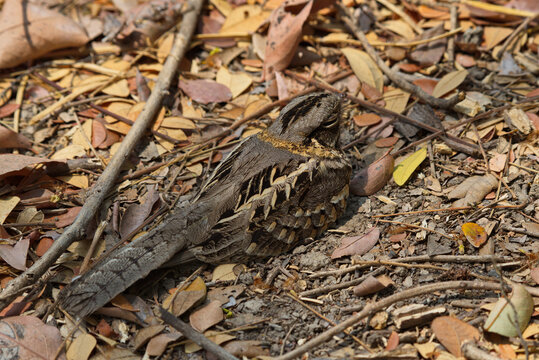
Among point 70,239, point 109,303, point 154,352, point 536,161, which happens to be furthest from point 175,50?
point 536,161

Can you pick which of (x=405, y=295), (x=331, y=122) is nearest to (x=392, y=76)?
(x=331, y=122)

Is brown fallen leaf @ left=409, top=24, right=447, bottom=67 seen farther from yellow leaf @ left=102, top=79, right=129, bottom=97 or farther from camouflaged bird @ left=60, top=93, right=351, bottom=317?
yellow leaf @ left=102, top=79, right=129, bottom=97

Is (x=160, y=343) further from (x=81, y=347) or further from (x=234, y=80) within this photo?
(x=234, y=80)

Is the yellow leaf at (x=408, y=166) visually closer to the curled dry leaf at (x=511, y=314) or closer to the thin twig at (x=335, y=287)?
the thin twig at (x=335, y=287)

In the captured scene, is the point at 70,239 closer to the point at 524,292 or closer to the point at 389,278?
the point at 389,278

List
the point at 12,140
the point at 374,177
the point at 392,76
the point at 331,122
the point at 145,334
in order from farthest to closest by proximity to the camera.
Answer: the point at 392,76, the point at 12,140, the point at 374,177, the point at 331,122, the point at 145,334

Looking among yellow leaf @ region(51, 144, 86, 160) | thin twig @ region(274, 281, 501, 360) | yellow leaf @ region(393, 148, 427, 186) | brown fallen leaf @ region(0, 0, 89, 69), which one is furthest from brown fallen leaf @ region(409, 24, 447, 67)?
brown fallen leaf @ region(0, 0, 89, 69)
